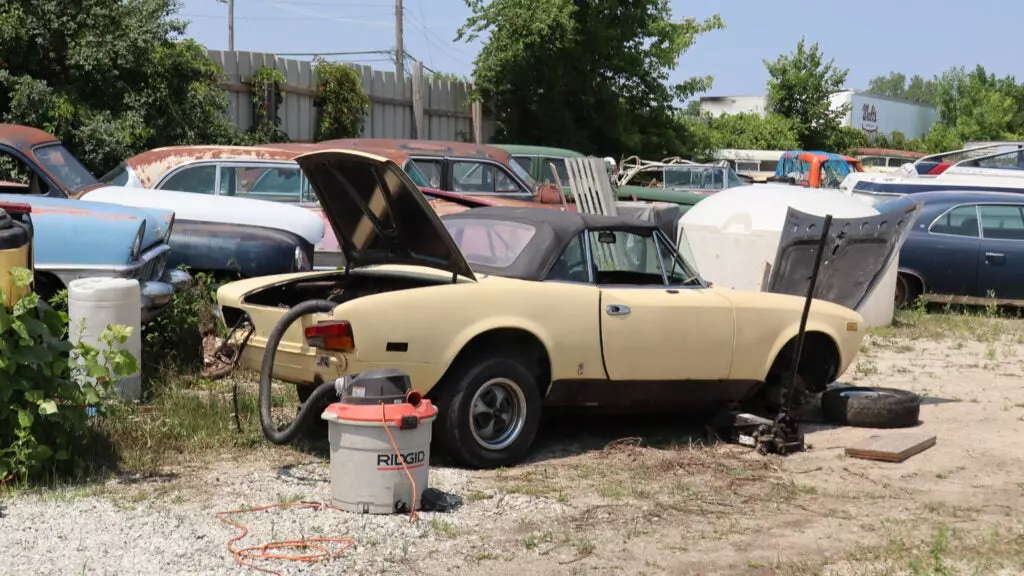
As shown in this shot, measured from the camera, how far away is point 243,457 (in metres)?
6.63

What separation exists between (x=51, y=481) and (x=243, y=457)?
1.07 meters

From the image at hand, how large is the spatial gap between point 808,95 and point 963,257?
27.5 m

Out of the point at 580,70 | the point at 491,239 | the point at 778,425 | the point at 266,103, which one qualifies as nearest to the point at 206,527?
the point at 491,239

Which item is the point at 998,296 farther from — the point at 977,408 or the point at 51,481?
the point at 51,481

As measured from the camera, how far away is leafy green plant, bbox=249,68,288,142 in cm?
1897

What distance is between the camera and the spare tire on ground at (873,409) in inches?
324

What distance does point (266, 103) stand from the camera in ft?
62.8

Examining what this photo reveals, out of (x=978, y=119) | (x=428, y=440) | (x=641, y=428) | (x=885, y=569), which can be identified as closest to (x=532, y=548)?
(x=428, y=440)

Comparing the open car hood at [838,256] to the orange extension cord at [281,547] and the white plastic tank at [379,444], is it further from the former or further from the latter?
the orange extension cord at [281,547]

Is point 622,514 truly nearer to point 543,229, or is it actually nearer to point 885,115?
point 543,229

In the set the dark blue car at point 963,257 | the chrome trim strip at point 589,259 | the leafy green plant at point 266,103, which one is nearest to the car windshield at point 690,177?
the leafy green plant at point 266,103

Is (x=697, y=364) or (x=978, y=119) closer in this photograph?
(x=697, y=364)

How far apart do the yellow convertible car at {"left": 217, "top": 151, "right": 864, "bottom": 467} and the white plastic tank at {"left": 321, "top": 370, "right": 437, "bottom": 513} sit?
422 mm

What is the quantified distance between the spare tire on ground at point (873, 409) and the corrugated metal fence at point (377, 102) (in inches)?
493
